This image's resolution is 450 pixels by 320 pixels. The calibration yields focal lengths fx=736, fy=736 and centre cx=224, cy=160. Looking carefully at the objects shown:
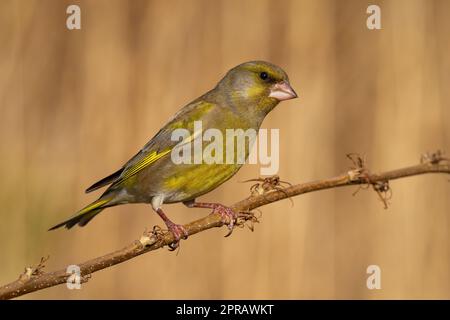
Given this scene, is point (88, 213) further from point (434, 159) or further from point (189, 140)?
point (434, 159)

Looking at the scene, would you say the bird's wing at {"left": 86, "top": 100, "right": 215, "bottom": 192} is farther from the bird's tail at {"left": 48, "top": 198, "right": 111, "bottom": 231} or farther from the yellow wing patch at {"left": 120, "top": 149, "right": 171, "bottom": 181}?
the bird's tail at {"left": 48, "top": 198, "right": 111, "bottom": 231}

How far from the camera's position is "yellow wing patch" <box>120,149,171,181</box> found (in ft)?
14.8

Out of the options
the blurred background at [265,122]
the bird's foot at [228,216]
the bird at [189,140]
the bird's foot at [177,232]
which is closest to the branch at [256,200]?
the bird's foot at [228,216]

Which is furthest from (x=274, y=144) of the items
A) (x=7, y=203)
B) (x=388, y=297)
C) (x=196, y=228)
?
(x=196, y=228)

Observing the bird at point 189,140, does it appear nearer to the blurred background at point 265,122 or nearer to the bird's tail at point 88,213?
the bird's tail at point 88,213

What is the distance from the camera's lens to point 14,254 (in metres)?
5.64

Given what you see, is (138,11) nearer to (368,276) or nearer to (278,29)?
(278,29)

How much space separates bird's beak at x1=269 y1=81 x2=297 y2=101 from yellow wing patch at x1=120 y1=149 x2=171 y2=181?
2.43ft

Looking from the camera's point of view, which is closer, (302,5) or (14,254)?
(14,254)

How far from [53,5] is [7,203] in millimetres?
1838

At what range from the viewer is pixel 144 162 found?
4.57 m

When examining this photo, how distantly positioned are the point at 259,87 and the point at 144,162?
860mm

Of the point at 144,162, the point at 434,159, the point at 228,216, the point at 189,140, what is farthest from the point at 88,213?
the point at 434,159

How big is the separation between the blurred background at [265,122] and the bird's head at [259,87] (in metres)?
1.76
